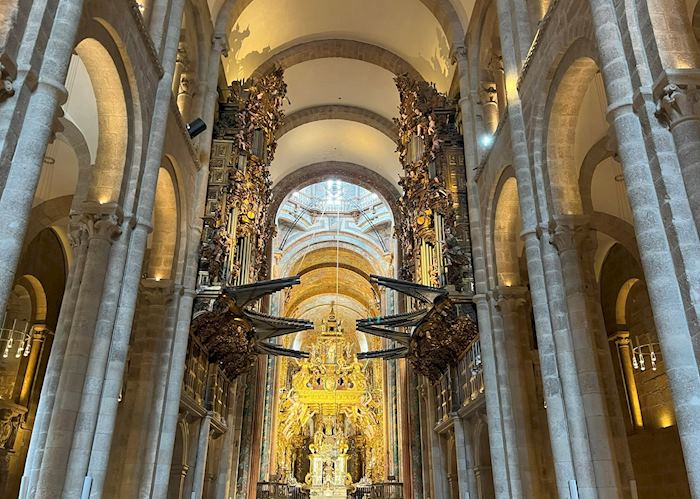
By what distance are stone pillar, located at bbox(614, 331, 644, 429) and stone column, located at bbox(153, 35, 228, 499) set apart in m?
11.8

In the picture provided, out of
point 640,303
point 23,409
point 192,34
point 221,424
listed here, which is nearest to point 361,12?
point 192,34

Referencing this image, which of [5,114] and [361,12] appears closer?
[5,114]

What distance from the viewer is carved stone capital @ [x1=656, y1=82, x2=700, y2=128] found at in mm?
6121

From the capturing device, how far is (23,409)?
14.9 meters

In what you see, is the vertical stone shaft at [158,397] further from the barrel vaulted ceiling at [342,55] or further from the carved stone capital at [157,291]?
the barrel vaulted ceiling at [342,55]

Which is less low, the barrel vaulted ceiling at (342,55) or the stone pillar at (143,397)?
the barrel vaulted ceiling at (342,55)

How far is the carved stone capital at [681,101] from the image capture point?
612 centimetres

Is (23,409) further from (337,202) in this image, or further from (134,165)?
(337,202)

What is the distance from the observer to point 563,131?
406 inches

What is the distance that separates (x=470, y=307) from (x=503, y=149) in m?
4.02

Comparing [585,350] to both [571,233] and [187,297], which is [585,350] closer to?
[571,233]

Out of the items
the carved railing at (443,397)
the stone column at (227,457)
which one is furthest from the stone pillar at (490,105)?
the stone column at (227,457)

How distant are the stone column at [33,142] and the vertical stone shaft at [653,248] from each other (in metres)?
6.48

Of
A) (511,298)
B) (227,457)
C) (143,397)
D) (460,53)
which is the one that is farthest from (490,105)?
(227,457)
